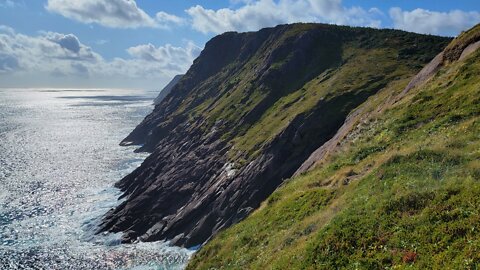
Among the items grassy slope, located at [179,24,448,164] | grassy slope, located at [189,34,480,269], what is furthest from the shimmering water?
grassy slope, located at [189,34,480,269]

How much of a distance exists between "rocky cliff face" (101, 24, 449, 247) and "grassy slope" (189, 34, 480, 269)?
23.4 metres

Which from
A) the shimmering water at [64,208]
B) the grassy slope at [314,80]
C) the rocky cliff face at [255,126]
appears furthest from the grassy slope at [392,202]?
the grassy slope at [314,80]

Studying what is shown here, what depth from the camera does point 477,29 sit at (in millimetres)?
44688

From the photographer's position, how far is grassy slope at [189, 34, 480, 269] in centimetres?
1739

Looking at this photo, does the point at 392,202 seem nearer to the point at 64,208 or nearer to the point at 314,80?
the point at 314,80

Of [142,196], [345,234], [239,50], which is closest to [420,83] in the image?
[345,234]

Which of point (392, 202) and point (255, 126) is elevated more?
point (392, 202)

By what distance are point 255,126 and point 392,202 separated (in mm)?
68475

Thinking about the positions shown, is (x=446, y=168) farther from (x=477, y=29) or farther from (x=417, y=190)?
(x=477, y=29)

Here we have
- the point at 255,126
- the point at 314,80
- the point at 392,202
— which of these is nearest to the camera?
the point at 392,202

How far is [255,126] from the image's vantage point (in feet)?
292

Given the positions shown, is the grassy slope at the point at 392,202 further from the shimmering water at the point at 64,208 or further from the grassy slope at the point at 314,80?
the grassy slope at the point at 314,80

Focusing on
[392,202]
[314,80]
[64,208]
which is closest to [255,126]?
[314,80]

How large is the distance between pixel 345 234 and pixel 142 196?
68.5m
